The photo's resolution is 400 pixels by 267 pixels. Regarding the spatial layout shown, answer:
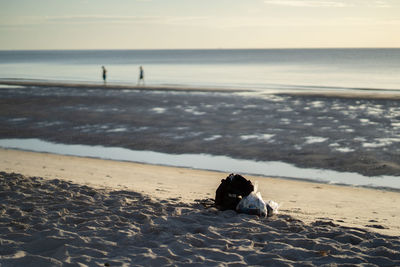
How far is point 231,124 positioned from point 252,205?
1293 centimetres

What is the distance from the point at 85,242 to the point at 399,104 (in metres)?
24.0

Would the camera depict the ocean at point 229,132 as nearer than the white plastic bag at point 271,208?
No

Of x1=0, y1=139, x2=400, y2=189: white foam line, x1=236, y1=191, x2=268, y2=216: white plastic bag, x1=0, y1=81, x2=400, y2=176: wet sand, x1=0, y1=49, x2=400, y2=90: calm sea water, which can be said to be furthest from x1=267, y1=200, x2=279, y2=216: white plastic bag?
x1=0, y1=49, x2=400, y2=90: calm sea water

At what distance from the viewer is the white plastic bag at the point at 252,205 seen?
7.70 m

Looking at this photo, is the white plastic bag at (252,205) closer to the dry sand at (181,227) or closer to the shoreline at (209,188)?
the dry sand at (181,227)

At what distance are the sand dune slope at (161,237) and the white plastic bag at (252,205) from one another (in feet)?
0.46

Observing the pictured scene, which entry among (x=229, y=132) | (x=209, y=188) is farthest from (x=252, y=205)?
(x=229, y=132)

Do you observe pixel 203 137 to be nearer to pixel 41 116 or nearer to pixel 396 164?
pixel 396 164

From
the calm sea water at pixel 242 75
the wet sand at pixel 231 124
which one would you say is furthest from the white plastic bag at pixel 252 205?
the calm sea water at pixel 242 75

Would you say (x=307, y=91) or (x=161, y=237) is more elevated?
(x=307, y=91)

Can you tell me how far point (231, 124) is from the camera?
20578 mm

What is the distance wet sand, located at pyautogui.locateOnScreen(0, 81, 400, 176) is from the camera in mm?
14930

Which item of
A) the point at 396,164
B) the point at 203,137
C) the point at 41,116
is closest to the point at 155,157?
the point at 203,137

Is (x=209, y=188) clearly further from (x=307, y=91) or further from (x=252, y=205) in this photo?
(x=307, y=91)
